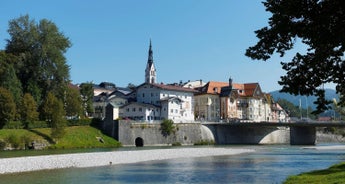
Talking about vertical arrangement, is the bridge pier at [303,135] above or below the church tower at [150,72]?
below

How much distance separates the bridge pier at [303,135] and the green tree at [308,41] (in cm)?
9206

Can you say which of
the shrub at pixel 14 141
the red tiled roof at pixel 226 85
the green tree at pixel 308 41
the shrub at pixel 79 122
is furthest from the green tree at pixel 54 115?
the green tree at pixel 308 41

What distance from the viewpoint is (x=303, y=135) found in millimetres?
103500

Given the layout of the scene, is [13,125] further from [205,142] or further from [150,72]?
[150,72]

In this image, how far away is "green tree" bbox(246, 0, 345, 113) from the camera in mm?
11859

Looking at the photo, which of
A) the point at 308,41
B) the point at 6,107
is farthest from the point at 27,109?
the point at 308,41

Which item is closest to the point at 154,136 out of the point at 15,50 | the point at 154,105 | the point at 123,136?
the point at 123,136

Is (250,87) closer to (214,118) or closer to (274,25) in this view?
(214,118)

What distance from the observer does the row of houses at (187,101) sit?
364 feet

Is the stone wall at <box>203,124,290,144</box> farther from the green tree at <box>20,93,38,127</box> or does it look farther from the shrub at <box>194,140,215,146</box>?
the green tree at <box>20,93,38,127</box>

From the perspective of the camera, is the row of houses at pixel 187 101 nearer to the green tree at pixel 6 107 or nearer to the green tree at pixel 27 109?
the green tree at pixel 27 109

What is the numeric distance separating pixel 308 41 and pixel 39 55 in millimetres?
76634

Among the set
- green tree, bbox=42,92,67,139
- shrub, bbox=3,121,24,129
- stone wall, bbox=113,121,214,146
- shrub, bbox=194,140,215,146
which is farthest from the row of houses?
shrub, bbox=3,121,24,129

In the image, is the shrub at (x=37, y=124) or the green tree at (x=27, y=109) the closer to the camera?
the green tree at (x=27, y=109)
